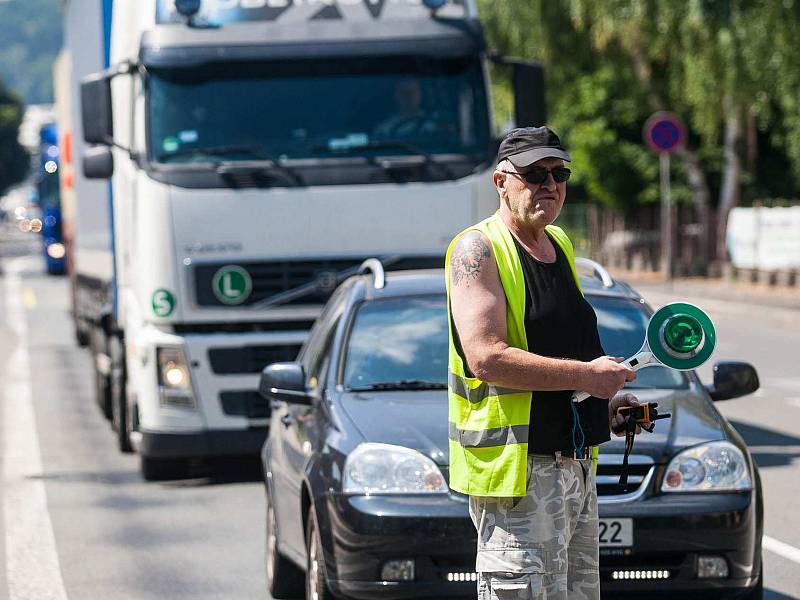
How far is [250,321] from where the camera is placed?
11.7 meters

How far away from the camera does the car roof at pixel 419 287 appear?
330 inches

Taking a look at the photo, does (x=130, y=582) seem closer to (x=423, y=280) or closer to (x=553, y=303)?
(x=423, y=280)

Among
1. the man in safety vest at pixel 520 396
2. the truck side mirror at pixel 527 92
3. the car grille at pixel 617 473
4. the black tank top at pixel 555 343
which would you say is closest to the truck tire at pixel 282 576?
the car grille at pixel 617 473

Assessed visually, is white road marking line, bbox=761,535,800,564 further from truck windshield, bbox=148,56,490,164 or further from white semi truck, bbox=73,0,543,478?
truck windshield, bbox=148,56,490,164

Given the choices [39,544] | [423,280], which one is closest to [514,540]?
[423,280]

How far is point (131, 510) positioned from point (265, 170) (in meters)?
2.30

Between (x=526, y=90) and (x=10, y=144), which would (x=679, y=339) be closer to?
(x=526, y=90)

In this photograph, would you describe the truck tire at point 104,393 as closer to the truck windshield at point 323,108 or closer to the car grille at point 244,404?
the car grille at point 244,404

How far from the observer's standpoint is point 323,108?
1163 cm

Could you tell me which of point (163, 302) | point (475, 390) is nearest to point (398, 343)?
point (475, 390)

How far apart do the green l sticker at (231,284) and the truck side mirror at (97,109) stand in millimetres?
1162

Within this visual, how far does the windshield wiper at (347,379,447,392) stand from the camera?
7.70 metres

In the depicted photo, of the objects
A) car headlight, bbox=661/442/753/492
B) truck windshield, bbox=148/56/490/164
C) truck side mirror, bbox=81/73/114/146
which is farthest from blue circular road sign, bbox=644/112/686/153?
car headlight, bbox=661/442/753/492

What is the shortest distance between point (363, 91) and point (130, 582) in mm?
4294
